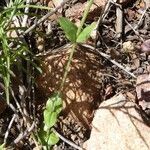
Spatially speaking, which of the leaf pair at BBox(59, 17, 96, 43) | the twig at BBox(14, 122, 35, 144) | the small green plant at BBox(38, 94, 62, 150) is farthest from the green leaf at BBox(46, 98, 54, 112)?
the leaf pair at BBox(59, 17, 96, 43)

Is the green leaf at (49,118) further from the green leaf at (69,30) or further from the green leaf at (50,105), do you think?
the green leaf at (69,30)

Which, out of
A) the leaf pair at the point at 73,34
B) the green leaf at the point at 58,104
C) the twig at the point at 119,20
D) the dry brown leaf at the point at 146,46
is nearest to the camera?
the leaf pair at the point at 73,34

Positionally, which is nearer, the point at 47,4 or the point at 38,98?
the point at 38,98

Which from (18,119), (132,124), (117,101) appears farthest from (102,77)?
(18,119)

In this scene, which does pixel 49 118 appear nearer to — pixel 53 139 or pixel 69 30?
pixel 53 139

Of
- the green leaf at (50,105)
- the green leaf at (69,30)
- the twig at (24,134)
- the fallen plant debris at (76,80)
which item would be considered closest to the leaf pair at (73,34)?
the green leaf at (69,30)

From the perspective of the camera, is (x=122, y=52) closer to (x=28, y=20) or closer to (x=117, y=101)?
(x=117, y=101)
